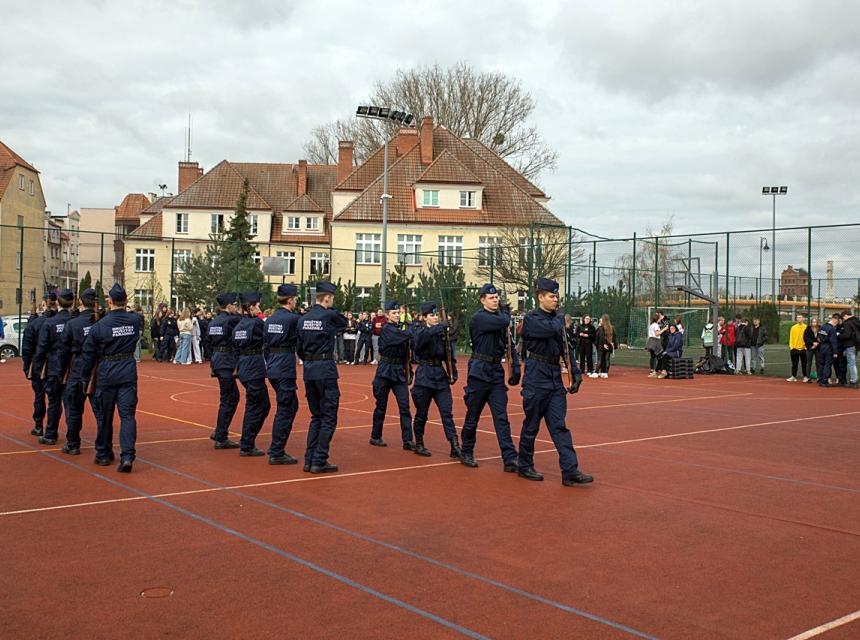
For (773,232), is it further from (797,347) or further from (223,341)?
(223,341)

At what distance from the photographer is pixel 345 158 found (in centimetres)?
5975

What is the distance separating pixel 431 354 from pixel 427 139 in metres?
46.4

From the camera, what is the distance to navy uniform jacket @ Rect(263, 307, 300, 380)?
9945mm

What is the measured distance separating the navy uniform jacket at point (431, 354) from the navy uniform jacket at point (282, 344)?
1.52m

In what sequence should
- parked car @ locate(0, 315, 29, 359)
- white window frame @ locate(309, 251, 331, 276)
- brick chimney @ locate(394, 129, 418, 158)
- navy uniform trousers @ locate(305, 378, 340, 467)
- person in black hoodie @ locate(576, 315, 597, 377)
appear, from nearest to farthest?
navy uniform trousers @ locate(305, 378, 340, 467), person in black hoodie @ locate(576, 315, 597, 377), parked car @ locate(0, 315, 29, 359), white window frame @ locate(309, 251, 331, 276), brick chimney @ locate(394, 129, 418, 158)

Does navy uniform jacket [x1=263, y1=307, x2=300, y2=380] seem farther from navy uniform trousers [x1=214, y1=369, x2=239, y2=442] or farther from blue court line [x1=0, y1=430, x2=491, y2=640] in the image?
blue court line [x1=0, y1=430, x2=491, y2=640]

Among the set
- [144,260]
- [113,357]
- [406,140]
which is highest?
[406,140]

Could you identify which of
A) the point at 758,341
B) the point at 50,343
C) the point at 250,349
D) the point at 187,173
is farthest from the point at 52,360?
the point at 187,173

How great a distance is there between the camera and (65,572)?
571 centimetres

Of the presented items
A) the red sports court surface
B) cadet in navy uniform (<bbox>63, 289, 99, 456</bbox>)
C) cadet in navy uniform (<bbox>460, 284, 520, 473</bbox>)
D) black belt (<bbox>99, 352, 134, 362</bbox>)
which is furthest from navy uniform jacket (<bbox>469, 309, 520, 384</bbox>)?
cadet in navy uniform (<bbox>63, 289, 99, 456</bbox>)

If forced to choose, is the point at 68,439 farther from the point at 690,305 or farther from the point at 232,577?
the point at 690,305

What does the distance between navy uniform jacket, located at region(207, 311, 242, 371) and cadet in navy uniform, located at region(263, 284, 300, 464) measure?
1.03 meters

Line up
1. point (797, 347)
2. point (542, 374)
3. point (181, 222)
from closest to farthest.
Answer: point (542, 374), point (797, 347), point (181, 222)

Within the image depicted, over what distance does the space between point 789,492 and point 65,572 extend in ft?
21.2
